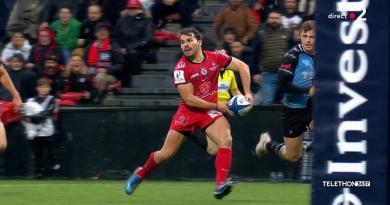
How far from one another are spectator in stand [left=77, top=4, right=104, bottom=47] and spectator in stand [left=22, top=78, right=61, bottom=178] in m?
1.52

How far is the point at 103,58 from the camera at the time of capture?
1662 centimetres

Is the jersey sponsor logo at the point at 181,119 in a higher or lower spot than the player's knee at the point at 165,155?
higher

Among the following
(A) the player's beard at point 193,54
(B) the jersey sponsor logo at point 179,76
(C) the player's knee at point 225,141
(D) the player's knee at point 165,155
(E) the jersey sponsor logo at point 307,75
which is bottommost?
(D) the player's knee at point 165,155

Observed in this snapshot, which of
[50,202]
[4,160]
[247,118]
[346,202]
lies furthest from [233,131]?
[346,202]

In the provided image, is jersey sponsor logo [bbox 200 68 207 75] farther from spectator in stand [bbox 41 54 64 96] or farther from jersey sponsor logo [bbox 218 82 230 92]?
spectator in stand [bbox 41 54 64 96]

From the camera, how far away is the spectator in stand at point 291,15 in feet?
52.3

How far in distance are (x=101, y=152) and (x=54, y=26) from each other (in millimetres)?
2664

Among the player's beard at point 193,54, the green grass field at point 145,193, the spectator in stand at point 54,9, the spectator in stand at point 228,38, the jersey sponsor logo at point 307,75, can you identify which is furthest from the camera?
the spectator in stand at point 54,9

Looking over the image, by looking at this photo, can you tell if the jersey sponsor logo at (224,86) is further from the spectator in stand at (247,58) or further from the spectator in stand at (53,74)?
the spectator in stand at (53,74)

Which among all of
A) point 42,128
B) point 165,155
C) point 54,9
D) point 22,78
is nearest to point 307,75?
point 165,155

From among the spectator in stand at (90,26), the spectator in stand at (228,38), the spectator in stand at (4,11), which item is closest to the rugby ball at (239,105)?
the spectator in stand at (228,38)

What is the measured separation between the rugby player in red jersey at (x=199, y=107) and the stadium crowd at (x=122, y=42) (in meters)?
3.92

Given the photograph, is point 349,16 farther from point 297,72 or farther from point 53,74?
point 53,74

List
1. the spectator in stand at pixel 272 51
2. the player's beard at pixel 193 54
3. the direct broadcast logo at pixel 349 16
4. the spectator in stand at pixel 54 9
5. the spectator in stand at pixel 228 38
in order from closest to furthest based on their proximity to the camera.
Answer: the direct broadcast logo at pixel 349 16, the player's beard at pixel 193 54, the spectator in stand at pixel 272 51, the spectator in stand at pixel 228 38, the spectator in stand at pixel 54 9
